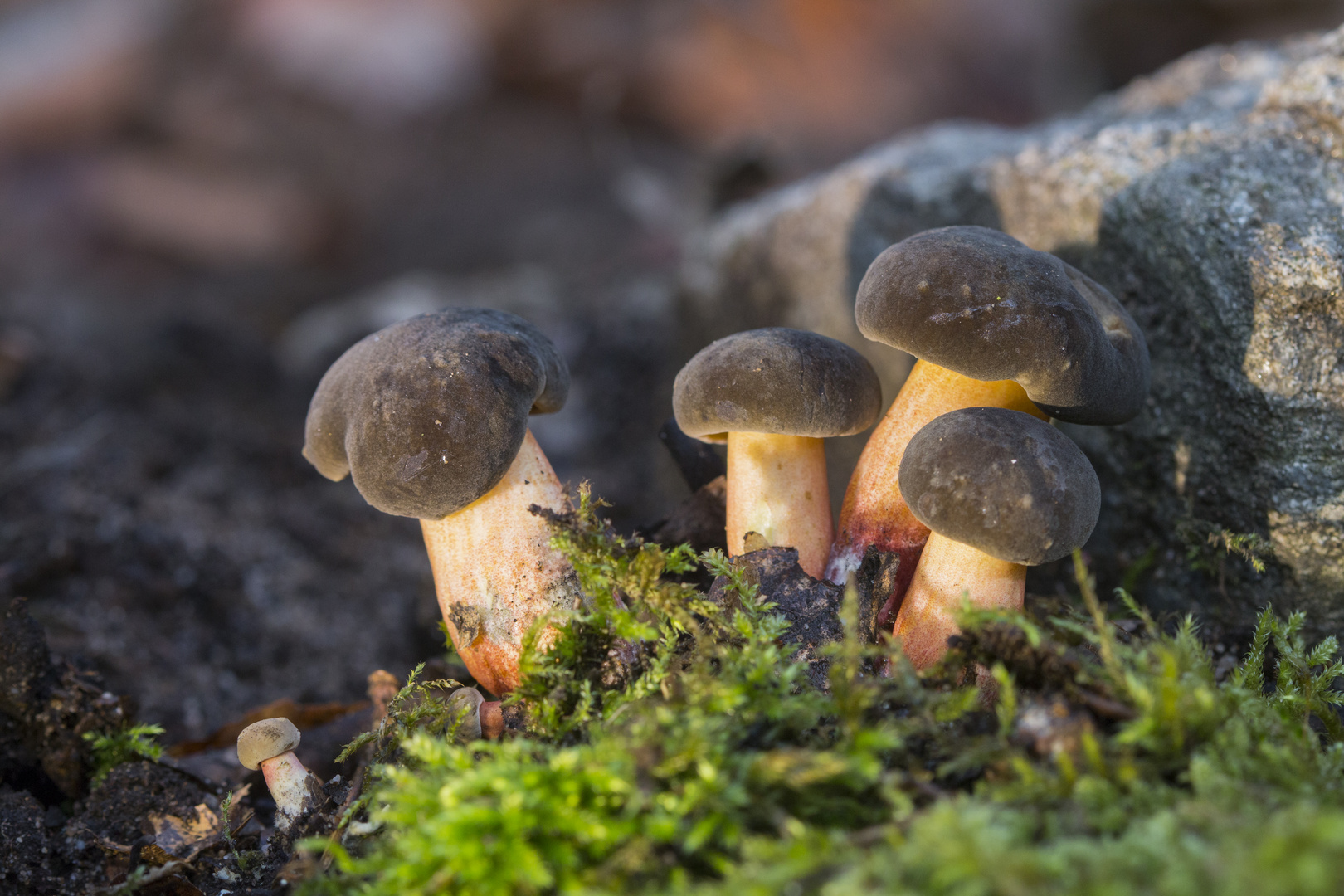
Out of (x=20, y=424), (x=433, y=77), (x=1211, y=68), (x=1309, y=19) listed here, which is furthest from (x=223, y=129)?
(x=1309, y=19)

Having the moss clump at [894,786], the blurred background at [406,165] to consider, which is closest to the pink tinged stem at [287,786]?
the moss clump at [894,786]

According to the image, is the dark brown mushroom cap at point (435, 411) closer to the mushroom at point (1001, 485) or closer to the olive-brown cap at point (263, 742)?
the olive-brown cap at point (263, 742)

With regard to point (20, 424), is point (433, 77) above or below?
above

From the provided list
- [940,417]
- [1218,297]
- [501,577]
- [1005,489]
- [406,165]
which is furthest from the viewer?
[406,165]

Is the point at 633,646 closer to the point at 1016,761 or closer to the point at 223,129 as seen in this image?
the point at 1016,761

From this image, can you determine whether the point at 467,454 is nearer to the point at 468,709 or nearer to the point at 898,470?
the point at 468,709

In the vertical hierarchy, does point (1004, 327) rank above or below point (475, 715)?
above

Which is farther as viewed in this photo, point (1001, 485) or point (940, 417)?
point (940, 417)

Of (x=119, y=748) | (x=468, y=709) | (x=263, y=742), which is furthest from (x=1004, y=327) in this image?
(x=119, y=748)
